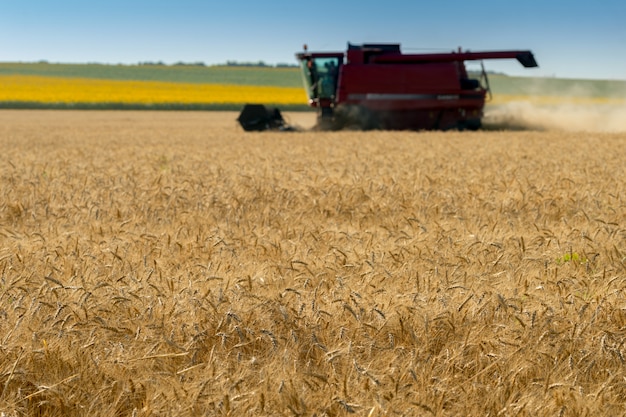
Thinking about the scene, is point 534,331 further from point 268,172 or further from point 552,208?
point 268,172

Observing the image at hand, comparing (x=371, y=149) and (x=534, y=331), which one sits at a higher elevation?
(x=534, y=331)

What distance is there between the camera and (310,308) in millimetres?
3559

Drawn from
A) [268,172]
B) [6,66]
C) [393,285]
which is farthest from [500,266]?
[6,66]

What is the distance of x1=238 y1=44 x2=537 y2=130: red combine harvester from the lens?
2417 centimetres

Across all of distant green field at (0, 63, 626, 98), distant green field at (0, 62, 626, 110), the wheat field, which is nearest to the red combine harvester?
distant green field at (0, 62, 626, 110)

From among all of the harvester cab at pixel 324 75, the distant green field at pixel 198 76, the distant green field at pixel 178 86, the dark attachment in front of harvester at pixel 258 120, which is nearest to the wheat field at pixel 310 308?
the harvester cab at pixel 324 75

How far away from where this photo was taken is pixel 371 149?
1539cm

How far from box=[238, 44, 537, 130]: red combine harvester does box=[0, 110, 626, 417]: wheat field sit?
56.0 feet

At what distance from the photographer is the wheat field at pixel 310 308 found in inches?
106

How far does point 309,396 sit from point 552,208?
17.1 feet

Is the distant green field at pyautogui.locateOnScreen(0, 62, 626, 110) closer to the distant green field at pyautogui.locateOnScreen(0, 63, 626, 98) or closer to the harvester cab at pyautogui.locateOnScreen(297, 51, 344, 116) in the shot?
the distant green field at pyautogui.locateOnScreen(0, 63, 626, 98)

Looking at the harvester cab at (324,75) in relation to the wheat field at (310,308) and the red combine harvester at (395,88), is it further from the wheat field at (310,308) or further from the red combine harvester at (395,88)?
the wheat field at (310,308)

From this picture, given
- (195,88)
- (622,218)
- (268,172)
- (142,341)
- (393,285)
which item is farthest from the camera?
(195,88)

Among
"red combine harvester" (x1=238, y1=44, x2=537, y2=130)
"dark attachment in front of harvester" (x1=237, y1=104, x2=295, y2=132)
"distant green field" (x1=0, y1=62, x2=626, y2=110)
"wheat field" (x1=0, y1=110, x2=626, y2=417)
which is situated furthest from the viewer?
"distant green field" (x1=0, y1=62, x2=626, y2=110)
